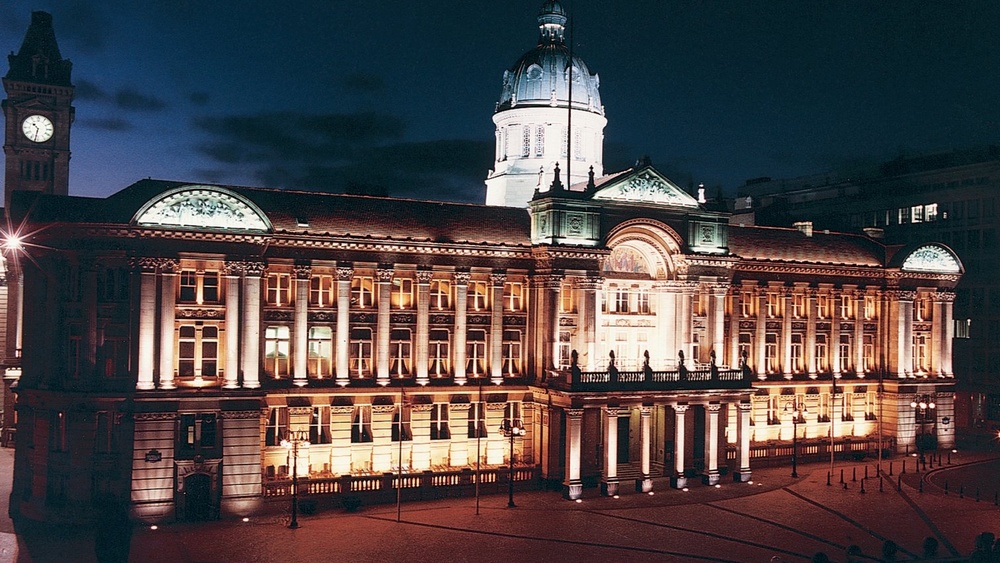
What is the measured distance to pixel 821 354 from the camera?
8088cm

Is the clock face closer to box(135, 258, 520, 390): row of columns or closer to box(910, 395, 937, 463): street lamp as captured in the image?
box(135, 258, 520, 390): row of columns

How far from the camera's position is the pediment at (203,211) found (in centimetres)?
5600

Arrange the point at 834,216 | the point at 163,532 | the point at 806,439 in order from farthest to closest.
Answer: the point at 834,216
the point at 806,439
the point at 163,532

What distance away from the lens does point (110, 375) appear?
2213 inches

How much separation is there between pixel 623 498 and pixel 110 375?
31532 mm

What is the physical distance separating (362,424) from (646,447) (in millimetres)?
18523

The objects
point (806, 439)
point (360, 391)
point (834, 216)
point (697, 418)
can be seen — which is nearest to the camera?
point (360, 391)

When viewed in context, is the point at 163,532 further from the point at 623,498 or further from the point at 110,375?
the point at 623,498

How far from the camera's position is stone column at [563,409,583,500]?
63.3m

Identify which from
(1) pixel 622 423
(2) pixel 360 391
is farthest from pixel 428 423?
(1) pixel 622 423

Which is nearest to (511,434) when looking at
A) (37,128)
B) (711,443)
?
(711,443)

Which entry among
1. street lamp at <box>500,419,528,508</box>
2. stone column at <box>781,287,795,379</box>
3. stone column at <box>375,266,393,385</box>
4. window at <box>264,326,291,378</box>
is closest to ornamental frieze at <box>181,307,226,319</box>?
window at <box>264,326,291,378</box>

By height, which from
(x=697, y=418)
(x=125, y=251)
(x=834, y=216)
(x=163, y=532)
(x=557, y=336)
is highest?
(x=834, y=216)

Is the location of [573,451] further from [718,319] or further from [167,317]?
[167,317]
